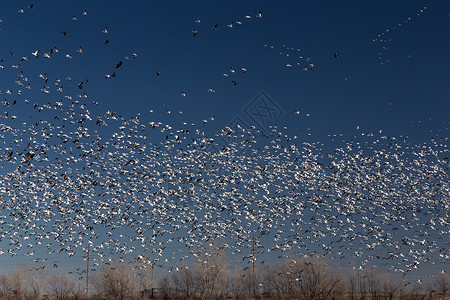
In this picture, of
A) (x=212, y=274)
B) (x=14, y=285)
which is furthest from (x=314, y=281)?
(x=14, y=285)

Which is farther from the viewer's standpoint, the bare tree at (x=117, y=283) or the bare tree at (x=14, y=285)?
the bare tree at (x=14, y=285)

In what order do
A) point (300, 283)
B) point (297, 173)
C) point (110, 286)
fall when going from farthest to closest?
point (110, 286)
point (300, 283)
point (297, 173)

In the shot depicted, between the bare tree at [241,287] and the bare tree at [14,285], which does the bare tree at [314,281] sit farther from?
the bare tree at [14,285]

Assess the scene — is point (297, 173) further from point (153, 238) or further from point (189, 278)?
point (189, 278)

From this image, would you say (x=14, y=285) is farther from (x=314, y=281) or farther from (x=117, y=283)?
(x=314, y=281)

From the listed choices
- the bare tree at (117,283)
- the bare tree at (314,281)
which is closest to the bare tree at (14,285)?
the bare tree at (117,283)

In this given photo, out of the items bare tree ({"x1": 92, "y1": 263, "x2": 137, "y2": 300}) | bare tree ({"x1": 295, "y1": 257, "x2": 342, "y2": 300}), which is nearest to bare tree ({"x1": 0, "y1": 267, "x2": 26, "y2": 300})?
bare tree ({"x1": 92, "y1": 263, "x2": 137, "y2": 300})

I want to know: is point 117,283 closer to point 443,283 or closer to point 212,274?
point 212,274

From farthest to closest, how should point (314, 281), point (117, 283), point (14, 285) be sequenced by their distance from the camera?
point (14, 285) → point (117, 283) → point (314, 281)

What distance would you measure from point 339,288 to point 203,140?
54788mm

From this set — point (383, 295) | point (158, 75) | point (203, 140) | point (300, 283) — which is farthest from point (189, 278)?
point (158, 75)

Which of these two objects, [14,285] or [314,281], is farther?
[14,285]

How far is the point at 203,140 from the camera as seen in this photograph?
133 ft

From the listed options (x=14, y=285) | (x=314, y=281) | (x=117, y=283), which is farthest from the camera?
(x=14, y=285)
